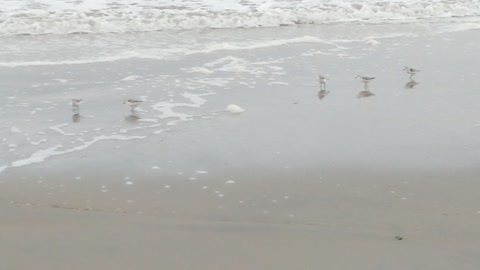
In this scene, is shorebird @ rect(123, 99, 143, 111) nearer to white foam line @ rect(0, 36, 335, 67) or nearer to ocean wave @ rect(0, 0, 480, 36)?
white foam line @ rect(0, 36, 335, 67)

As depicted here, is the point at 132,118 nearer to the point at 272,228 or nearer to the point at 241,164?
the point at 241,164

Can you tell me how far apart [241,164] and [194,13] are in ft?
34.9

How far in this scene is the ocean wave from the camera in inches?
573

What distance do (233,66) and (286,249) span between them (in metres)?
5.98

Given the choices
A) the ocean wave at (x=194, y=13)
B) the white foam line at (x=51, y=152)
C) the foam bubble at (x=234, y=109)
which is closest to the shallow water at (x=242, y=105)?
the white foam line at (x=51, y=152)

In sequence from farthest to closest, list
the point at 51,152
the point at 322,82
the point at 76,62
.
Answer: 1. the point at 76,62
2. the point at 322,82
3. the point at 51,152

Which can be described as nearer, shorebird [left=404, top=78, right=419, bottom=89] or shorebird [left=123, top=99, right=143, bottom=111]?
shorebird [left=123, top=99, right=143, bottom=111]

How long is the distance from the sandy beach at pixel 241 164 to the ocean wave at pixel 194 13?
161 inches

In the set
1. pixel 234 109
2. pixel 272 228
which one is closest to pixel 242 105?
pixel 234 109

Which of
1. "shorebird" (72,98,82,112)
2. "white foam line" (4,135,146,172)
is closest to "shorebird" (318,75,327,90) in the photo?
"white foam line" (4,135,146,172)

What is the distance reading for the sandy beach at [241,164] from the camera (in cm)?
423

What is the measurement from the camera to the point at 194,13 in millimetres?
15969

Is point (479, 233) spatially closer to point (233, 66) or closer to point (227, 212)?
point (227, 212)

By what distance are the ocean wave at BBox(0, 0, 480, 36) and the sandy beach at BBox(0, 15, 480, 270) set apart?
13.4 ft
